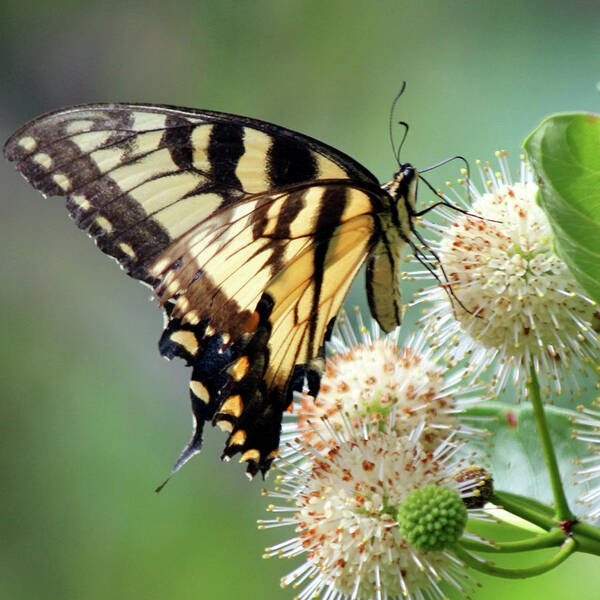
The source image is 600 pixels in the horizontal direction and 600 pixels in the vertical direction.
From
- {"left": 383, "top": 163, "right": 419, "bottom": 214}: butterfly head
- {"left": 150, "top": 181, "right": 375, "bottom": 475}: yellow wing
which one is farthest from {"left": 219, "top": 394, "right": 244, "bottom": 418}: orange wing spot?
{"left": 383, "top": 163, "right": 419, "bottom": 214}: butterfly head

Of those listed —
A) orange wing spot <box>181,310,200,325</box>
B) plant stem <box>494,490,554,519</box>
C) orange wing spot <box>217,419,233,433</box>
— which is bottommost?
orange wing spot <box>217,419,233,433</box>

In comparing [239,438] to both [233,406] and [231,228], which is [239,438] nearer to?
[233,406]

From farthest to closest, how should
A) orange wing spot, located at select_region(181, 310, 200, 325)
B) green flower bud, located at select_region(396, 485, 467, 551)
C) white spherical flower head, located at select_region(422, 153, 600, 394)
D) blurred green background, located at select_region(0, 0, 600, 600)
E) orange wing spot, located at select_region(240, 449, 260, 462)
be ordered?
blurred green background, located at select_region(0, 0, 600, 600), orange wing spot, located at select_region(181, 310, 200, 325), orange wing spot, located at select_region(240, 449, 260, 462), white spherical flower head, located at select_region(422, 153, 600, 394), green flower bud, located at select_region(396, 485, 467, 551)

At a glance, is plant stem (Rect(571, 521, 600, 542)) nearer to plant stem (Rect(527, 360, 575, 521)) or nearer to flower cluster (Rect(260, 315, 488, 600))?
plant stem (Rect(527, 360, 575, 521))

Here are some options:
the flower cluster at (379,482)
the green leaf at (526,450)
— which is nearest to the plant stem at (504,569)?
the flower cluster at (379,482)

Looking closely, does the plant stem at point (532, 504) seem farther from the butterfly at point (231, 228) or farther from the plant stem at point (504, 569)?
the butterfly at point (231, 228)
